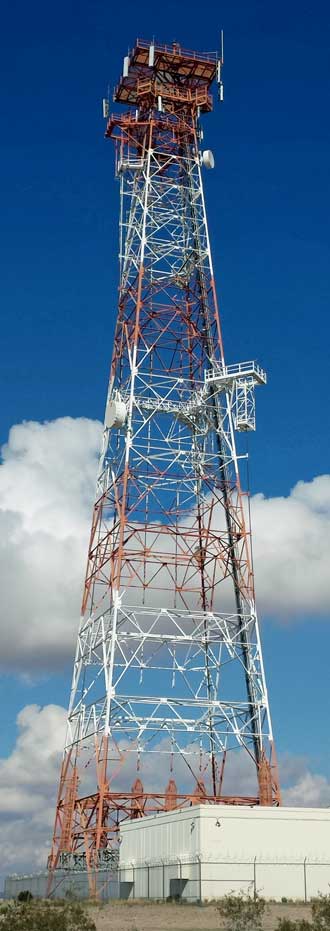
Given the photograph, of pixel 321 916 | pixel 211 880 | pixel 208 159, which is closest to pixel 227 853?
pixel 211 880

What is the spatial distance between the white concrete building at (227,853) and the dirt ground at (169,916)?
1753mm

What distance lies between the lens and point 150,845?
5838 centimetres

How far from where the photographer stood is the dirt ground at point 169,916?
146ft

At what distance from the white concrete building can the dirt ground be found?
1.75 m

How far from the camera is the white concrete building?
5212cm

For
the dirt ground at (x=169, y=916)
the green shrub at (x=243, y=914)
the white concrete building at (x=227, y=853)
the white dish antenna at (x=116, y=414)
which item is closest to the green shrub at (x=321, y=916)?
the dirt ground at (x=169, y=916)

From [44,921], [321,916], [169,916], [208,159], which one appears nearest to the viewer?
[44,921]

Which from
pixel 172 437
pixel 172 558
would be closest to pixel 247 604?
pixel 172 558

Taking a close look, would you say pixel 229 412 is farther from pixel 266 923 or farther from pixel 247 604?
pixel 266 923

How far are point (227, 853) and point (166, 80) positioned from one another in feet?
149

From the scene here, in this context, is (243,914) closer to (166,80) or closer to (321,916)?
(321,916)

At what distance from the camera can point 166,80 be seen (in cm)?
7719

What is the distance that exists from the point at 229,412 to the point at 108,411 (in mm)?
6701

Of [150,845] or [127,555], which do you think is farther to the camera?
[127,555]
